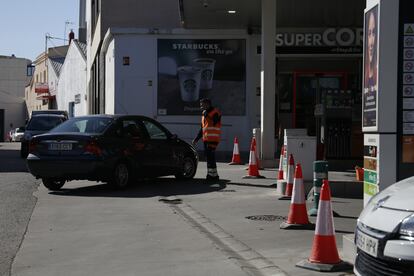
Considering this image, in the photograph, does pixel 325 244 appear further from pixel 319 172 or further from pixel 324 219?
pixel 319 172

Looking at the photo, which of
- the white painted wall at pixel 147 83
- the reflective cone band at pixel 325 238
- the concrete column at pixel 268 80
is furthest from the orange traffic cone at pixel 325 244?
the white painted wall at pixel 147 83

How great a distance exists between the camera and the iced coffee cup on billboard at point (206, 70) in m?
24.4

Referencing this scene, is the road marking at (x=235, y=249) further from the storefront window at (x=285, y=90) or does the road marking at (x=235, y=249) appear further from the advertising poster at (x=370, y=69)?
the storefront window at (x=285, y=90)

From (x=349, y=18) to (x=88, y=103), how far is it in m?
22.0

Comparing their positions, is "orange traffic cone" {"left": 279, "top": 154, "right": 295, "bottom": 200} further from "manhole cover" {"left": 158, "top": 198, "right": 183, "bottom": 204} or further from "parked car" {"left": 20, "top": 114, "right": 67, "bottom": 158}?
"parked car" {"left": 20, "top": 114, "right": 67, "bottom": 158}

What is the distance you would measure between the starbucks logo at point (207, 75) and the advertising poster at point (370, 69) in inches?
680

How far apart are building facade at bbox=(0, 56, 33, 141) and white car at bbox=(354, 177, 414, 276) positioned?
249 feet

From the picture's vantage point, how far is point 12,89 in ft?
290

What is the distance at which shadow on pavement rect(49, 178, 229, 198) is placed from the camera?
12.7 m

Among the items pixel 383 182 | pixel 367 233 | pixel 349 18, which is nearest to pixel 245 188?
pixel 383 182

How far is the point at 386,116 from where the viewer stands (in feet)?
22.3

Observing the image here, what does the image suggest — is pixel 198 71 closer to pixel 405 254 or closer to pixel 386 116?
pixel 386 116

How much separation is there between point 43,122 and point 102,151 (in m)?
13.0

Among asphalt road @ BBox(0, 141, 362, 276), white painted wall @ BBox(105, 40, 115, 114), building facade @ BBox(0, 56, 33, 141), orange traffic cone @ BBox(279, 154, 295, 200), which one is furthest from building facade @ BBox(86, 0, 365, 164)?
building facade @ BBox(0, 56, 33, 141)
